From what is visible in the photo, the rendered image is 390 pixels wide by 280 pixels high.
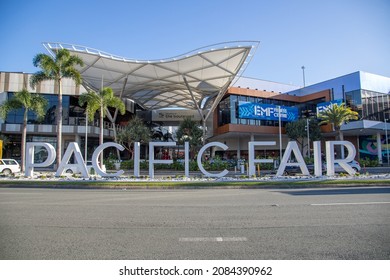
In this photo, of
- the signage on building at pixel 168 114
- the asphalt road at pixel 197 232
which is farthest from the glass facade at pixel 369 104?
the asphalt road at pixel 197 232

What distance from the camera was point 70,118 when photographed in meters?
44.9

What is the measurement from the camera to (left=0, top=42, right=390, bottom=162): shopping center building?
36.3 meters

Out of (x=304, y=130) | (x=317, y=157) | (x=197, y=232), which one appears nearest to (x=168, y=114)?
(x=304, y=130)

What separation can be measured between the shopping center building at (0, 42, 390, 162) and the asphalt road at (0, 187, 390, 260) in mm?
28244

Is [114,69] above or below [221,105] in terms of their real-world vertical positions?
above

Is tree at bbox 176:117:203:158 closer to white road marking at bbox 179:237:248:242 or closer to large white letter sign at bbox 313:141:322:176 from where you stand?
large white letter sign at bbox 313:141:322:176

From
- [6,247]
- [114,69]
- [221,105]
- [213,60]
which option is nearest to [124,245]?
[6,247]

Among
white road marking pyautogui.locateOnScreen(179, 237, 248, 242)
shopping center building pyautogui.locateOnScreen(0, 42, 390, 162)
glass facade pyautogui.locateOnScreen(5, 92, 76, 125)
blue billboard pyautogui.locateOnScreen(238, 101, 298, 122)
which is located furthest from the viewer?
blue billboard pyautogui.locateOnScreen(238, 101, 298, 122)

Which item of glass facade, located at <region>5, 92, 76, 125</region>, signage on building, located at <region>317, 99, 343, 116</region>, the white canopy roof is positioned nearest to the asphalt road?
the white canopy roof

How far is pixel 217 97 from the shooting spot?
4316 centimetres

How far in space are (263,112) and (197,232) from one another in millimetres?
42640

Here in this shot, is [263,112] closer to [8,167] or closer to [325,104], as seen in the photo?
[325,104]

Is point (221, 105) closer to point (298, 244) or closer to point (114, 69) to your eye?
point (114, 69)

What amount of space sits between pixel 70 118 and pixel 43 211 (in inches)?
1634
